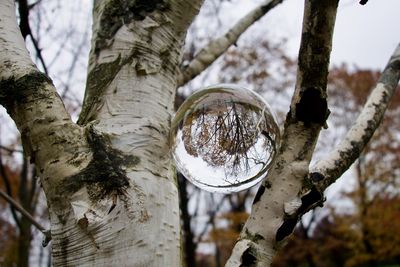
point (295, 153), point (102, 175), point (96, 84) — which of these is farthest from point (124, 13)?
point (295, 153)

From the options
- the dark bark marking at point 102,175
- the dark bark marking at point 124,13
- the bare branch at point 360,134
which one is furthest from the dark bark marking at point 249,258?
the dark bark marking at point 124,13

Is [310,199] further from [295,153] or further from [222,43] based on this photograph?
[222,43]

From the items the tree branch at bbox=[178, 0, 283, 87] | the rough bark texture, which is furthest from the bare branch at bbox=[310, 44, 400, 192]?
the tree branch at bbox=[178, 0, 283, 87]

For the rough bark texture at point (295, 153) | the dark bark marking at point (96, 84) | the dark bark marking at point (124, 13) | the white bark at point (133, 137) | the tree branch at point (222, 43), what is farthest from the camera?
the tree branch at point (222, 43)

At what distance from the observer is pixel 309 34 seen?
1.11 metres

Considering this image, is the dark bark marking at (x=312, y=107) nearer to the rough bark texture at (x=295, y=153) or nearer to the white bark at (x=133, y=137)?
the rough bark texture at (x=295, y=153)

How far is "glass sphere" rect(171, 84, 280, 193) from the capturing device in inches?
47.1

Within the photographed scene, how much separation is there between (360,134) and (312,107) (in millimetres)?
443

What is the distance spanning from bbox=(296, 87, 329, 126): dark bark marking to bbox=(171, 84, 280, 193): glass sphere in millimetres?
106

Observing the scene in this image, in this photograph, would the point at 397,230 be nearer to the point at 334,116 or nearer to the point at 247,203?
the point at 334,116

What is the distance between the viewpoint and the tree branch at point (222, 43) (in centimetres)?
279

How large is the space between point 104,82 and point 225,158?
1.52 feet

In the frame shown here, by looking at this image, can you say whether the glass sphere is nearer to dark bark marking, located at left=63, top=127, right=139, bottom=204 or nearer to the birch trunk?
the birch trunk

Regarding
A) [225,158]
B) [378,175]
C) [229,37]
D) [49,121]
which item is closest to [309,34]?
[225,158]
